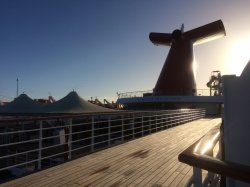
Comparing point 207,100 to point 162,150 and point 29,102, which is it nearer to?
point 29,102

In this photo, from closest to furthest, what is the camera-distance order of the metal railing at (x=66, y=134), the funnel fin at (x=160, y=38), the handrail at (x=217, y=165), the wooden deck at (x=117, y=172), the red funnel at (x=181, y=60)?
the handrail at (x=217, y=165)
the wooden deck at (x=117, y=172)
the metal railing at (x=66, y=134)
the red funnel at (x=181, y=60)
the funnel fin at (x=160, y=38)

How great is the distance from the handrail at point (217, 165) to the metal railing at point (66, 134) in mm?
3500

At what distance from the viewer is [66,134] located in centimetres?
611

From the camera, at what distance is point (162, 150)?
7.75m

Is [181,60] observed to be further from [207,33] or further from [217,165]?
[217,165]

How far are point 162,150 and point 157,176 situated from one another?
2.76m

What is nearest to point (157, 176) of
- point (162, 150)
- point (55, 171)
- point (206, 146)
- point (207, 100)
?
point (55, 171)

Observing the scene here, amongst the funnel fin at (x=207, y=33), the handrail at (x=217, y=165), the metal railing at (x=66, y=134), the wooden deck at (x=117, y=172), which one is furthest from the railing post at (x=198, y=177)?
the funnel fin at (x=207, y=33)

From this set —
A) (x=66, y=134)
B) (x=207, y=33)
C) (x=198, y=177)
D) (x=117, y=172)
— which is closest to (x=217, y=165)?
(x=198, y=177)

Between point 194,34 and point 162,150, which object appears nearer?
point 162,150

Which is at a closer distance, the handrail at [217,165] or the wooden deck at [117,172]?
the handrail at [217,165]

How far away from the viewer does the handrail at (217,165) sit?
109 cm

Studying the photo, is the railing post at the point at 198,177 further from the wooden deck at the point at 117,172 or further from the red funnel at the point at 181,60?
the red funnel at the point at 181,60

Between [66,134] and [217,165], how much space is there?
5.20 metres
